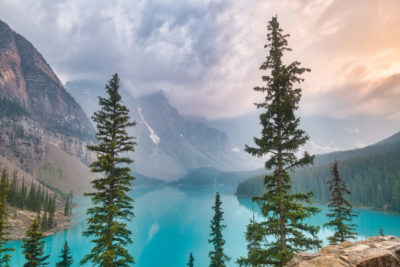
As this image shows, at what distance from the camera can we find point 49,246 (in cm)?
6228

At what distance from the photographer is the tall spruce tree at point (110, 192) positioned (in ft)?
49.8

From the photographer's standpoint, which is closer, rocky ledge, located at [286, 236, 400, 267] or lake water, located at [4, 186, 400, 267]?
rocky ledge, located at [286, 236, 400, 267]

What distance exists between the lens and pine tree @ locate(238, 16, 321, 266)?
39.5ft

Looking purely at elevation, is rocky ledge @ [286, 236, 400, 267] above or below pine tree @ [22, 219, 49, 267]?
above

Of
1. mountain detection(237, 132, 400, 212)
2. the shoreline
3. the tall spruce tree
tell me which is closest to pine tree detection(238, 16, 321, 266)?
the tall spruce tree

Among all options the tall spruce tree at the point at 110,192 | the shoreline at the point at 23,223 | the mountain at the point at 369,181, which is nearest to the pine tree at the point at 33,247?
the tall spruce tree at the point at 110,192

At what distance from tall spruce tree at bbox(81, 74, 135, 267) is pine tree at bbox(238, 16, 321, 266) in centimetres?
940

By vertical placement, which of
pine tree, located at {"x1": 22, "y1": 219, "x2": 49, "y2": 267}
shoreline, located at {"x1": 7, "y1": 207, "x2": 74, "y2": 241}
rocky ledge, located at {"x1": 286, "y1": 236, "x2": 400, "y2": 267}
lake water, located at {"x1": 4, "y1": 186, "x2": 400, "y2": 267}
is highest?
rocky ledge, located at {"x1": 286, "y1": 236, "x2": 400, "y2": 267}

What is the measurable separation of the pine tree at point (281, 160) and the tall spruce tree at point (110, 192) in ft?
30.8

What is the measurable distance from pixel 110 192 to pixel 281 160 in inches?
522

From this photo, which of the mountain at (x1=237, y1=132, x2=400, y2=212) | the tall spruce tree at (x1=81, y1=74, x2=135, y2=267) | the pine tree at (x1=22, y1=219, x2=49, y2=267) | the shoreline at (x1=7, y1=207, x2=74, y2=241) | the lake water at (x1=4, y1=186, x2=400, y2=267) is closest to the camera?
the tall spruce tree at (x1=81, y1=74, x2=135, y2=267)

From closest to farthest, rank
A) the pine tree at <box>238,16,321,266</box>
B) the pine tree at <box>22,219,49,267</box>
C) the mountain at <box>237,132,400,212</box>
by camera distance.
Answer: the pine tree at <box>238,16,321,266</box> → the pine tree at <box>22,219,49,267</box> → the mountain at <box>237,132,400,212</box>

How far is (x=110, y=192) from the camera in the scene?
16.5 metres

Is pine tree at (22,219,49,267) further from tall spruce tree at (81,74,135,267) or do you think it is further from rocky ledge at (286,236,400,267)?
rocky ledge at (286,236,400,267)
